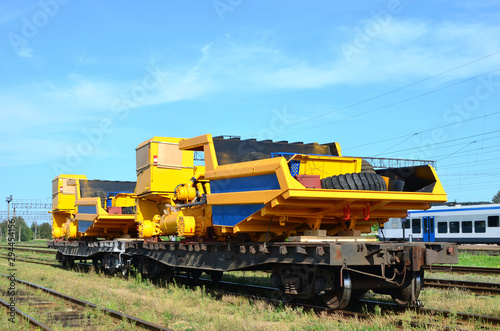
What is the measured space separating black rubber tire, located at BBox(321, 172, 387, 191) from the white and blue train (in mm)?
23606

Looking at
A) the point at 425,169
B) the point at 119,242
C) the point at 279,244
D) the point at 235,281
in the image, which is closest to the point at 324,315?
the point at 279,244

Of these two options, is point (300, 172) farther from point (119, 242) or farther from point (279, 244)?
point (119, 242)

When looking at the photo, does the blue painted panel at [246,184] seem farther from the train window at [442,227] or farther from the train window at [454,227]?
the train window at [442,227]

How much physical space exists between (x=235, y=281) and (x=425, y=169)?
23.2 feet

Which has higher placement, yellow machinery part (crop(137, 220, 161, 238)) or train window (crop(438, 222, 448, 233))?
yellow machinery part (crop(137, 220, 161, 238))

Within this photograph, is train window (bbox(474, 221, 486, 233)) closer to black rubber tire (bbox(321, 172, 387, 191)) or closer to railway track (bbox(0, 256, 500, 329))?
railway track (bbox(0, 256, 500, 329))

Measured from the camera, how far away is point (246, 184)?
9.83 meters

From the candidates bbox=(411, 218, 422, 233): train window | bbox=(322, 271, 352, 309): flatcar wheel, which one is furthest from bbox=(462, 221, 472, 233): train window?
bbox=(322, 271, 352, 309): flatcar wheel

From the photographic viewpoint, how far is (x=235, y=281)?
15117mm

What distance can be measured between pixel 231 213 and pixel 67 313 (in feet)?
11.7

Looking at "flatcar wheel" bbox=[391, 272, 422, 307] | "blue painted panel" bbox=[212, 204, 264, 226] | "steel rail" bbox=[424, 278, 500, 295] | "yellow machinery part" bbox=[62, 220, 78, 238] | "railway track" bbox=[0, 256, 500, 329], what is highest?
"blue painted panel" bbox=[212, 204, 264, 226]

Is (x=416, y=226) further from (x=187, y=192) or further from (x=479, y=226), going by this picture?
(x=187, y=192)

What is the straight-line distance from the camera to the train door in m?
36.6

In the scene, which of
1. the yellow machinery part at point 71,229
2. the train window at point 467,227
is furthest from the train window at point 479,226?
the yellow machinery part at point 71,229
